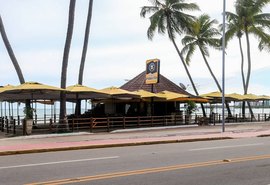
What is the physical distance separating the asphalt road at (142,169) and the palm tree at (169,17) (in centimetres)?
2901

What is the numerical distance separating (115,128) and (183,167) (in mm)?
16628

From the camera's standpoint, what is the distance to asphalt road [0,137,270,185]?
898cm

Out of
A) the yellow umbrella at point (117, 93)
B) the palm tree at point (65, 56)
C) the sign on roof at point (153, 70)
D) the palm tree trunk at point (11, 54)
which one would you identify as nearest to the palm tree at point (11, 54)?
the palm tree trunk at point (11, 54)

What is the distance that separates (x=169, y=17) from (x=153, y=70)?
13715 mm

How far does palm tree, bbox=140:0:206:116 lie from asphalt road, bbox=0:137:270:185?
29014 millimetres

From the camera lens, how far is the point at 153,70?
30.5 meters

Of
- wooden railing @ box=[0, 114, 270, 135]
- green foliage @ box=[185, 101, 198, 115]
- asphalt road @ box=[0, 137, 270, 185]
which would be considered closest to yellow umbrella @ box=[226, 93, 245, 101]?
wooden railing @ box=[0, 114, 270, 135]

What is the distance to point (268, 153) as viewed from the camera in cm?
1428

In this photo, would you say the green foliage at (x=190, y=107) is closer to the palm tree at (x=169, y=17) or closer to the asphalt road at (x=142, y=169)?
the palm tree at (x=169, y=17)

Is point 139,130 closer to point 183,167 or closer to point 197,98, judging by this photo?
point 197,98

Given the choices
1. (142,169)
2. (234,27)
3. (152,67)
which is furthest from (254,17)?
(142,169)

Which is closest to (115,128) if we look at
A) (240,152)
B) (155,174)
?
(240,152)

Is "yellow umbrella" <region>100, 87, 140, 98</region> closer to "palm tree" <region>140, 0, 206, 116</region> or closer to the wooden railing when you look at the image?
the wooden railing

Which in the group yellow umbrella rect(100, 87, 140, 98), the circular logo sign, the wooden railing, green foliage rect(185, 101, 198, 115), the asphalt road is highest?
the circular logo sign
